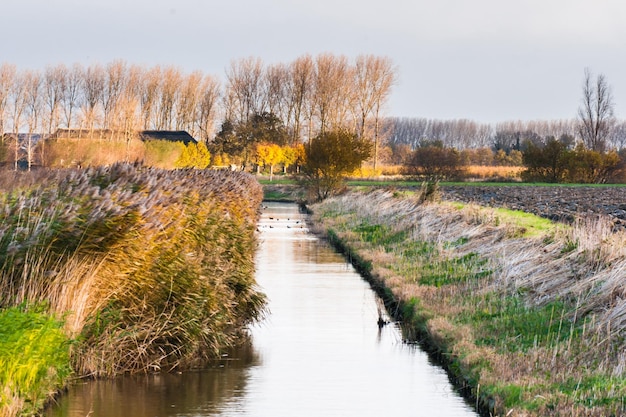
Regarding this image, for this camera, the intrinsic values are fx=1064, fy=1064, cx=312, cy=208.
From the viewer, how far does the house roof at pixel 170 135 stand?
125219 mm

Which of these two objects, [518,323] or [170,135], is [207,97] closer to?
[170,135]

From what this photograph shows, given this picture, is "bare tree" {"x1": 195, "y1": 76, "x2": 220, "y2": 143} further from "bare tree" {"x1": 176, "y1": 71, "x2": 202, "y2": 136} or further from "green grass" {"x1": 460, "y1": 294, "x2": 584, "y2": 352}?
"green grass" {"x1": 460, "y1": 294, "x2": 584, "y2": 352}

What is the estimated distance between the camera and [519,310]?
15141 millimetres

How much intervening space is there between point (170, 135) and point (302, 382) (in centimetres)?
11687

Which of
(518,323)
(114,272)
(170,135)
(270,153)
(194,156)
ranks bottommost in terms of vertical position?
(518,323)

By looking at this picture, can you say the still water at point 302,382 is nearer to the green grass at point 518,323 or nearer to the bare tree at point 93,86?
the green grass at point 518,323

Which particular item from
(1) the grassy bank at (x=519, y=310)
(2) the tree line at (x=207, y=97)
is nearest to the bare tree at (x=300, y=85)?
(2) the tree line at (x=207, y=97)

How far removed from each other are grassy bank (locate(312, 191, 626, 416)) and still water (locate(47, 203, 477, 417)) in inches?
20.1

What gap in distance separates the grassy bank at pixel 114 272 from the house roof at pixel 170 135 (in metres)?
111

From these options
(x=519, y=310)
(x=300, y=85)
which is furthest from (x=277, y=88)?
(x=519, y=310)

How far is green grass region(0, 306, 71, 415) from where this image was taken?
30.1ft

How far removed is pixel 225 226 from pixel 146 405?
5.64 meters

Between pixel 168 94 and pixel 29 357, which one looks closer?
pixel 29 357

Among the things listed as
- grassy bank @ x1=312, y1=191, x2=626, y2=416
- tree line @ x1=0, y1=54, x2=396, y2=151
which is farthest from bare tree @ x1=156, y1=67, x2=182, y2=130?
grassy bank @ x1=312, y1=191, x2=626, y2=416
